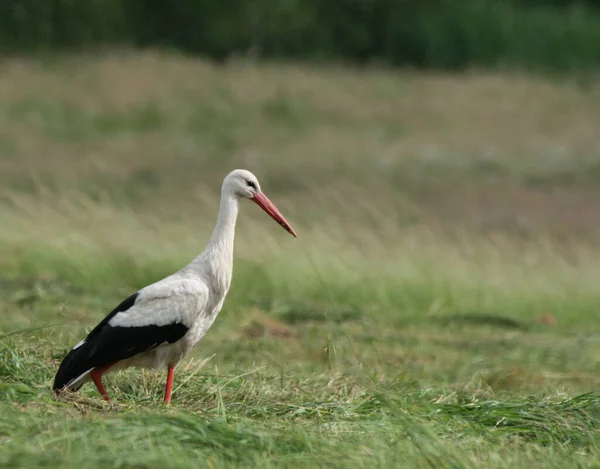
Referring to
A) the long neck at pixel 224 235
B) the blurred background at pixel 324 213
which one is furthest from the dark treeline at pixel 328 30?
the long neck at pixel 224 235

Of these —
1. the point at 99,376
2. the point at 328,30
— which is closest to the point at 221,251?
the point at 99,376

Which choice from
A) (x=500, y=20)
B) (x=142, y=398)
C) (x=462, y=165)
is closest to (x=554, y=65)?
(x=500, y=20)

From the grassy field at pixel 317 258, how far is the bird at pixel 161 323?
221 mm

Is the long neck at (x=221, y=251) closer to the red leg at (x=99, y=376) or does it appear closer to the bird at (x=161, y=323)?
the bird at (x=161, y=323)

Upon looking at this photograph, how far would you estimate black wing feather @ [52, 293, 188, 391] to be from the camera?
561 centimetres

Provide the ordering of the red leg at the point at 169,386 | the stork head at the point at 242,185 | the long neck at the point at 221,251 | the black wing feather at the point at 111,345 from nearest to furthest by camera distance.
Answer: the black wing feather at the point at 111,345 → the red leg at the point at 169,386 → the long neck at the point at 221,251 → the stork head at the point at 242,185

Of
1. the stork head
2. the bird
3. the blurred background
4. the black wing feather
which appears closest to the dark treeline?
the blurred background

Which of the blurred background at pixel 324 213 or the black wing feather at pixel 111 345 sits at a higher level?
the black wing feather at pixel 111 345

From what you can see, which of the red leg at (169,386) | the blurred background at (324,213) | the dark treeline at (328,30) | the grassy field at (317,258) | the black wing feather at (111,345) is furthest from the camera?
the dark treeline at (328,30)

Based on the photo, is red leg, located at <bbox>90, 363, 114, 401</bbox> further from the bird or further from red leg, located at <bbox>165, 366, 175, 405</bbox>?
red leg, located at <bbox>165, 366, 175, 405</bbox>

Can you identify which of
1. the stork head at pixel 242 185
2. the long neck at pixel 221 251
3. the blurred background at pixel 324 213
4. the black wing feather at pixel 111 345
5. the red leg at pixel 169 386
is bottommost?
the blurred background at pixel 324 213

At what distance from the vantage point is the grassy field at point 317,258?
4.93 m

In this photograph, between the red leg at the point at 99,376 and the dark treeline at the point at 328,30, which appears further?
the dark treeline at the point at 328,30

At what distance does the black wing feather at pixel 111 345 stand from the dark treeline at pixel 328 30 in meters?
16.4
